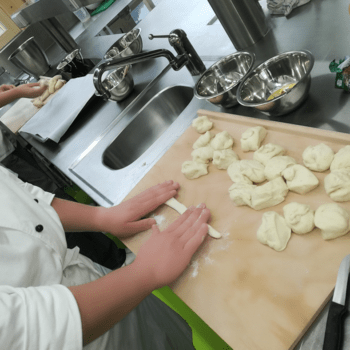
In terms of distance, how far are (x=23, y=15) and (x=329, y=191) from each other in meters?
2.15

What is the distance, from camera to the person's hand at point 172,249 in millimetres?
898

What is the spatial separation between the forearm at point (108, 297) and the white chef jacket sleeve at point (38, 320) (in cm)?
6

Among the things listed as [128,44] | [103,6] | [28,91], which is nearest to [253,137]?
[128,44]

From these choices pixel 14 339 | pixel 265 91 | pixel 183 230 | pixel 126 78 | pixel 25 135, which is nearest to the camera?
pixel 14 339

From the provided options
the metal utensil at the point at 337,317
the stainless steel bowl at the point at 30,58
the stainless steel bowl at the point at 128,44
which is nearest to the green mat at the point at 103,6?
the stainless steel bowl at the point at 30,58

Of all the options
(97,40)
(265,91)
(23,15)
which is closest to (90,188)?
(265,91)

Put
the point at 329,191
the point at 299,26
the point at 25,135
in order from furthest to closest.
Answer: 1. the point at 25,135
2. the point at 299,26
3. the point at 329,191

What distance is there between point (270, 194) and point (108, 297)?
0.61m

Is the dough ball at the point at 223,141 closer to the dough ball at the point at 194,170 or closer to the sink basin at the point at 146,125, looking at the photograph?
the dough ball at the point at 194,170

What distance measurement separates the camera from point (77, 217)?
4.14 ft

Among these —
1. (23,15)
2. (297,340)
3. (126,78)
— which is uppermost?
(23,15)

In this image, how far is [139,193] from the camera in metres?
1.27

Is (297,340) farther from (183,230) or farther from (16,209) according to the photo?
(16,209)

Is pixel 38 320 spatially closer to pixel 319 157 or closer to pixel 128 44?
pixel 319 157
